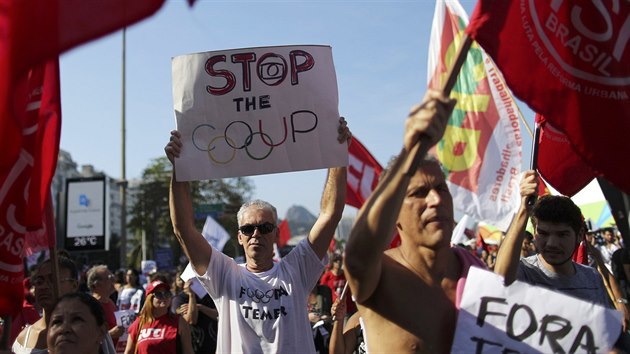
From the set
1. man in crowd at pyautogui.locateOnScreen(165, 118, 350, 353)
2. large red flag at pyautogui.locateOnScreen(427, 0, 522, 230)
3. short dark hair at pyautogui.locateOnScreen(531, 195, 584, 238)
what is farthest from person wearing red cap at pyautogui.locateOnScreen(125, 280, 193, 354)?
large red flag at pyautogui.locateOnScreen(427, 0, 522, 230)

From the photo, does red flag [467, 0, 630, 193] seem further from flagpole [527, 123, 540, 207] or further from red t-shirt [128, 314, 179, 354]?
red t-shirt [128, 314, 179, 354]

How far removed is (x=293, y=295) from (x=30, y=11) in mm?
2247

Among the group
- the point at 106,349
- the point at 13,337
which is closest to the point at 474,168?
the point at 13,337

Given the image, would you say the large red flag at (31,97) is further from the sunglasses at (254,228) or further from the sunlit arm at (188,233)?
the sunglasses at (254,228)

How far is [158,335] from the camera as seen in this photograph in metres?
6.49

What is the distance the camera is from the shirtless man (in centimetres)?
243

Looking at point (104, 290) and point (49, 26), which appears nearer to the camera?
point (49, 26)

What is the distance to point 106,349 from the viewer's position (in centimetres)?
364

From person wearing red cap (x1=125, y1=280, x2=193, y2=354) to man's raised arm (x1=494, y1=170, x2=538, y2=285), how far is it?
407cm

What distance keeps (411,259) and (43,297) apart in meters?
3.26

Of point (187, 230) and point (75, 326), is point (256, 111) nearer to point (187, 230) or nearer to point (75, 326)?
point (187, 230)

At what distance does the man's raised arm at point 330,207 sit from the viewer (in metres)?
4.43

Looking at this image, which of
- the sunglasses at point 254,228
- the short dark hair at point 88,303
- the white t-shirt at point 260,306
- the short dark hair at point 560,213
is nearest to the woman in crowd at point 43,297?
the short dark hair at point 88,303

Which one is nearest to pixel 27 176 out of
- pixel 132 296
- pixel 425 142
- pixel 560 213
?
pixel 425 142
